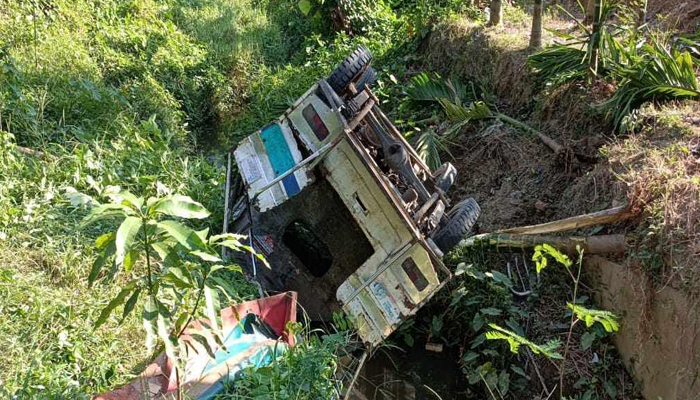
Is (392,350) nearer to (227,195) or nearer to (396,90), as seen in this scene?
(227,195)

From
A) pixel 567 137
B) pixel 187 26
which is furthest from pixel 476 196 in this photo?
pixel 187 26

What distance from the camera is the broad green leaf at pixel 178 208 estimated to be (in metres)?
2.57

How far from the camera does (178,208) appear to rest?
2617 millimetres

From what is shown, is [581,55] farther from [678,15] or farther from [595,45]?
[678,15]

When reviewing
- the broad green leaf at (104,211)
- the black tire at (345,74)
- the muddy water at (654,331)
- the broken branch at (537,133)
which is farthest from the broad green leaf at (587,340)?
the broad green leaf at (104,211)

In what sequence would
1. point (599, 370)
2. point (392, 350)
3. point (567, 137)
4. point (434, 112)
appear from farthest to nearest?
1. point (434, 112)
2. point (567, 137)
3. point (392, 350)
4. point (599, 370)

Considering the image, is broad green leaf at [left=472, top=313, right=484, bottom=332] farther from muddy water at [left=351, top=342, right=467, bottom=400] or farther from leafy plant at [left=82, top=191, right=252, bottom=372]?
leafy plant at [left=82, top=191, right=252, bottom=372]

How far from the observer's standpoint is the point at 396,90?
867cm

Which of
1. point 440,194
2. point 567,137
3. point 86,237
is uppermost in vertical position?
point 86,237

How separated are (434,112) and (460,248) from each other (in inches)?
103

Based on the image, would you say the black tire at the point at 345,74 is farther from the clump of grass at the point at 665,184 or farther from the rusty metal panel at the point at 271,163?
the clump of grass at the point at 665,184

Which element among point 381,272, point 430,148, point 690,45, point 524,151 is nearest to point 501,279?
point 381,272

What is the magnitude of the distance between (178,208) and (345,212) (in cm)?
246

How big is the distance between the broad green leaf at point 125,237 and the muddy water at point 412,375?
3.07m
